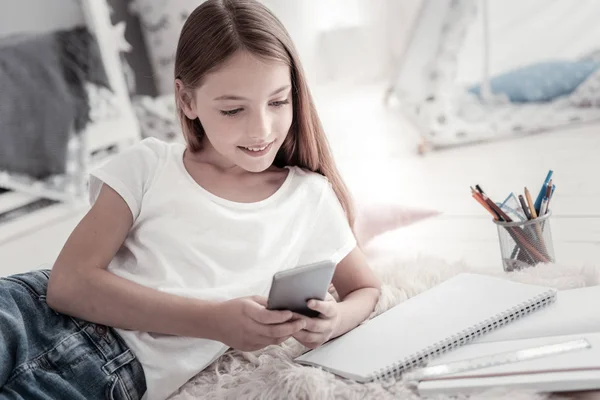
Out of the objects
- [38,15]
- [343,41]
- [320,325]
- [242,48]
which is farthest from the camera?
[343,41]

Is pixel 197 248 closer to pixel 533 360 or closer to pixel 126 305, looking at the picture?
pixel 126 305

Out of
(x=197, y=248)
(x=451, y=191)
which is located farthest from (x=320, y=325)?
(x=451, y=191)

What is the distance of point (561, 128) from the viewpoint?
2541mm

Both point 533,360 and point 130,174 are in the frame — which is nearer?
point 533,360

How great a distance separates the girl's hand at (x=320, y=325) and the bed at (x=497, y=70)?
1833mm

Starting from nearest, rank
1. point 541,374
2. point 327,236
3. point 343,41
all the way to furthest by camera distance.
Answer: point 541,374, point 327,236, point 343,41

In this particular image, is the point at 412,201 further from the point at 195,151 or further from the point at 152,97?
the point at 152,97

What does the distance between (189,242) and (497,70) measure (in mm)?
2101

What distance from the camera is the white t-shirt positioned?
100 cm

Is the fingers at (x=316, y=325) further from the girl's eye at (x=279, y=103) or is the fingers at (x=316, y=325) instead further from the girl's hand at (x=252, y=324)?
the girl's eye at (x=279, y=103)

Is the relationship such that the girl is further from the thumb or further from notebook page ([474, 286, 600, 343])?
notebook page ([474, 286, 600, 343])

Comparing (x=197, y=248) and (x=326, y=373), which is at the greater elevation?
(x=197, y=248)

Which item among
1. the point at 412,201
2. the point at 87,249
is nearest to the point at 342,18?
the point at 412,201

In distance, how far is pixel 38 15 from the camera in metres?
2.73
